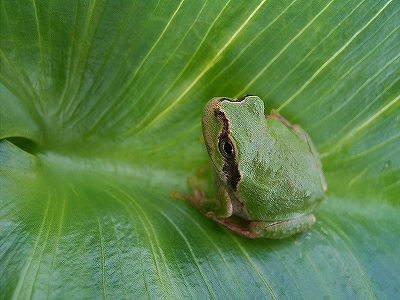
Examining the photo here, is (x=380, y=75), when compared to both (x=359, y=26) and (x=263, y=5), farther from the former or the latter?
(x=263, y=5)

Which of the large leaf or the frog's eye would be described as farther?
the frog's eye

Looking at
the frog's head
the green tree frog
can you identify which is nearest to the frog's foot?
the green tree frog

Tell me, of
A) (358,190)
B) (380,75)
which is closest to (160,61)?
(380,75)

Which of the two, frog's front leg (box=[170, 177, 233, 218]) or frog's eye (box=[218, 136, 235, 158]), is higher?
frog's eye (box=[218, 136, 235, 158])

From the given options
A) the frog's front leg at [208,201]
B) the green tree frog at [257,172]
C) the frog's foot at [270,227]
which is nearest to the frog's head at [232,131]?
the green tree frog at [257,172]

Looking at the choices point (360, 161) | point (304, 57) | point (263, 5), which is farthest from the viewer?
point (360, 161)

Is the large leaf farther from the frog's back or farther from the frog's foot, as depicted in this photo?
the frog's back

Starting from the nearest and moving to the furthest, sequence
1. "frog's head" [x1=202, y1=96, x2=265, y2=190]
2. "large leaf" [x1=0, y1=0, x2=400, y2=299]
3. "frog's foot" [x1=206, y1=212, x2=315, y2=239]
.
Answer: "large leaf" [x1=0, y1=0, x2=400, y2=299], "frog's head" [x1=202, y1=96, x2=265, y2=190], "frog's foot" [x1=206, y1=212, x2=315, y2=239]

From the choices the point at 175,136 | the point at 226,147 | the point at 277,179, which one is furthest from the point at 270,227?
the point at 175,136
